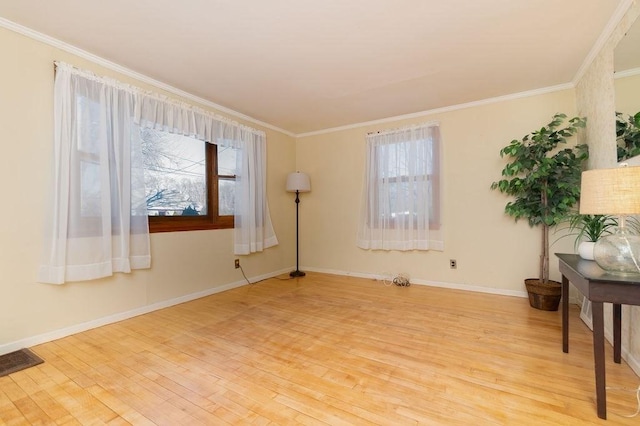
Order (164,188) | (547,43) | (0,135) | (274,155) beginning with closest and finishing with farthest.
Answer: (0,135)
(547,43)
(164,188)
(274,155)

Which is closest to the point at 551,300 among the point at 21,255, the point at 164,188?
the point at 164,188

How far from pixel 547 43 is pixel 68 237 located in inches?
159

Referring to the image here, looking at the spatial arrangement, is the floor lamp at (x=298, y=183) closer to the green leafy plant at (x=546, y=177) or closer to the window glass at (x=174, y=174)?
the window glass at (x=174, y=174)

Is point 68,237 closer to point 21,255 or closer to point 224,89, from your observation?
point 21,255

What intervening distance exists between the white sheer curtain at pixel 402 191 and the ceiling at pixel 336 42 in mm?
698

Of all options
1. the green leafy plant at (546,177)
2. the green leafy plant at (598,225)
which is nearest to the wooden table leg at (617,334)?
the green leafy plant at (598,225)

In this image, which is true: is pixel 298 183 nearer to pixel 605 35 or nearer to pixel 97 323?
pixel 97 323

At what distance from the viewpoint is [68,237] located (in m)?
2.20

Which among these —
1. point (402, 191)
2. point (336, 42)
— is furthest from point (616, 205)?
point (402, 191)

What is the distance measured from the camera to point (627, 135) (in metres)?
1.88

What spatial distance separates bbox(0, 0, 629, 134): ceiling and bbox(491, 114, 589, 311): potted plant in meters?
0.60

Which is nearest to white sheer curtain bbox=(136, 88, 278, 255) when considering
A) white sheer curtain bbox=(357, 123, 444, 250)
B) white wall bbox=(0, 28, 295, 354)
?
white wall bbox=(0, 28, 295, 354)

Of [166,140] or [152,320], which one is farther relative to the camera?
[166,140]

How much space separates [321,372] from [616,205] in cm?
170
